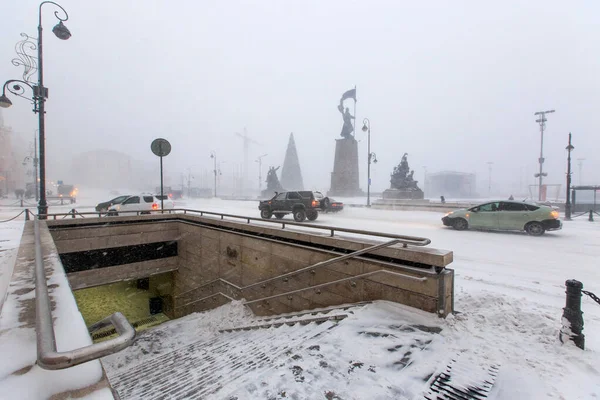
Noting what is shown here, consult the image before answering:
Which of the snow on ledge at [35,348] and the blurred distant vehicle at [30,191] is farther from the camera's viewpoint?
the blurred distant vehicle at [30,191]

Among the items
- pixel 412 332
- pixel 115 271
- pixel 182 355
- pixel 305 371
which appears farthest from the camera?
pixel 115 271

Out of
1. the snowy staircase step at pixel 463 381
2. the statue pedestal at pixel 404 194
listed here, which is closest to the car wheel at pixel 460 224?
the snowy staircase step at pixel 463 381

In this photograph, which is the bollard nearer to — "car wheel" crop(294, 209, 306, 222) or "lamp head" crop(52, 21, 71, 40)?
"car wheel" crop(294, 209, 306, 222)

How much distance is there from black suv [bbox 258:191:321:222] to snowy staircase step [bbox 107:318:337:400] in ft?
35.3

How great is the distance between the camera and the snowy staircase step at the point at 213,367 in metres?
3.49

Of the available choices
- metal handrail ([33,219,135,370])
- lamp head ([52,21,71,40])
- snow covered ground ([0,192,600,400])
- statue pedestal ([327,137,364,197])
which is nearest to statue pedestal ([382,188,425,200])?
statue pedestal ([327,137,364,197])

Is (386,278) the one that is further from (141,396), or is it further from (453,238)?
(453,238)

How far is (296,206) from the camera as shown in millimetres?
16562

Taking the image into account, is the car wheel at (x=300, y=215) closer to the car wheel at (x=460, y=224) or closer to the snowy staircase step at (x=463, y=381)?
the car wheel at (x=460, y=224)

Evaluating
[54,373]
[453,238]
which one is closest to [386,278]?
[54,373]

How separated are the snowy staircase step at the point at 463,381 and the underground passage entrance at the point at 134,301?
1524cm

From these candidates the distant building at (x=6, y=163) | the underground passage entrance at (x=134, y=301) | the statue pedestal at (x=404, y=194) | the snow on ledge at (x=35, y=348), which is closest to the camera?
the snow on ledge at (x=35, y=348)

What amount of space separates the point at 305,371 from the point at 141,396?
7.77ft

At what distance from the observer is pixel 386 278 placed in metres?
5.29
